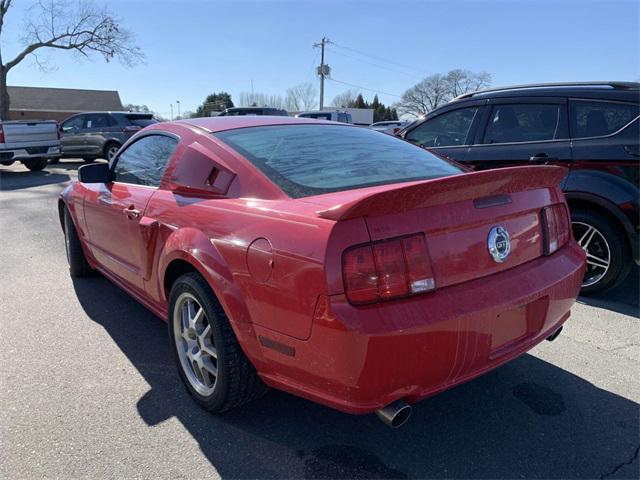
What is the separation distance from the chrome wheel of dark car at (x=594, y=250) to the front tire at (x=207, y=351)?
318 centimetres

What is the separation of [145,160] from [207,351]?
1568mm

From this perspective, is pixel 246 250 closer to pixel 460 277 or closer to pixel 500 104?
pixel 460 277

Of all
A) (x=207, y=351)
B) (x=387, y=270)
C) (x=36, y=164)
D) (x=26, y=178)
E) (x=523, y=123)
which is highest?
(x=523, y=123)

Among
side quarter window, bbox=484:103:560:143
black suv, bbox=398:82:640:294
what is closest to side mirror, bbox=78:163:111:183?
black suv, bbox=398:82:640:294

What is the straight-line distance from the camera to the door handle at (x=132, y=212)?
3.04 meters

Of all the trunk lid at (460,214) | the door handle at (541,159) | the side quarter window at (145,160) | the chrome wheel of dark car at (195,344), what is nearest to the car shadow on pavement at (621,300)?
the door handle at (541,159)

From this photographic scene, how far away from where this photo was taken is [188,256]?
241 cm

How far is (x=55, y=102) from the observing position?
192ft

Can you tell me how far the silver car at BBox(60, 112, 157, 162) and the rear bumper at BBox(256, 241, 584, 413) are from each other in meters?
14.4

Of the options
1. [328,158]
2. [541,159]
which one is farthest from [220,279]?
[541,159]

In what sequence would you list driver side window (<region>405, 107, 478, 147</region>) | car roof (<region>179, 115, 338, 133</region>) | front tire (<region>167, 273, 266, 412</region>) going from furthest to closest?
driver side window (<region>405, 107, 478, 147</region>) < car roof (<region>179, 115, 338, 133</region>) < front tire (<region>167, 273, 266, 412</region>)

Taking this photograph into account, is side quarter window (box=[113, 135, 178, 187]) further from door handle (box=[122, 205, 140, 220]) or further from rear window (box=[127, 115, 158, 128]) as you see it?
rear window (box=[127, 115, 158, 128])

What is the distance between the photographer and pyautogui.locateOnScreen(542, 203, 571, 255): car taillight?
2.39 m

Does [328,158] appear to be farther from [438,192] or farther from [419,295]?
[419,295]
